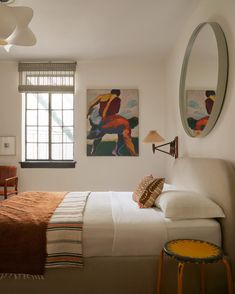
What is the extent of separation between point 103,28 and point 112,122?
1527 mm

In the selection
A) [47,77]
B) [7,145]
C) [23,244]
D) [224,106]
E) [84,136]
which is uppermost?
[47,77]

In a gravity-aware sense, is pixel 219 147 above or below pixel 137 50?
below

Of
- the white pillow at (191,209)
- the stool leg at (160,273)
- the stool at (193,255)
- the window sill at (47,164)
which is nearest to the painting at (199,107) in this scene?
the white pillow at (191,209)

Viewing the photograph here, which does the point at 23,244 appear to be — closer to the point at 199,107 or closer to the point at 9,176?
the point at 199,107

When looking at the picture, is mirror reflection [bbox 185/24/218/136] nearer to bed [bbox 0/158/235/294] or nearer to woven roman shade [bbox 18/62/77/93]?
bed [bbox 0/158/235/294]

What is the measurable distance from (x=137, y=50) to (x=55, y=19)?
1.39m

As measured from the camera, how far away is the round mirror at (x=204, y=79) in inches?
83.8

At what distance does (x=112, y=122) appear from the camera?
4359 mm

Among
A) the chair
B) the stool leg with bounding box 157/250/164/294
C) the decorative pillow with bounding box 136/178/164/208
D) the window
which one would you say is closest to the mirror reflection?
the decorative pillow with bounding box 136/178/164/208

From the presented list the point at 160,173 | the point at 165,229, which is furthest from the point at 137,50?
the point at 165,229

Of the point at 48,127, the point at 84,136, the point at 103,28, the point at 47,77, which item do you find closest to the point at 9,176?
the point at 48,127

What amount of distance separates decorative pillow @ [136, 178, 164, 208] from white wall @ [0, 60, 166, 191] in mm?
2044

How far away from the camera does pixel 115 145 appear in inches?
172

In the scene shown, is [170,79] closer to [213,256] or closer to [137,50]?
[137,50]
